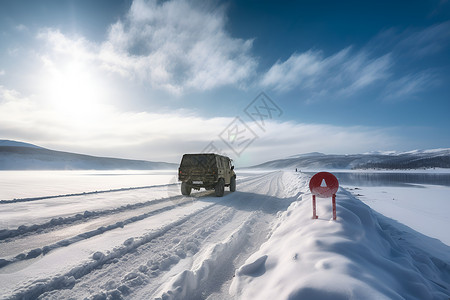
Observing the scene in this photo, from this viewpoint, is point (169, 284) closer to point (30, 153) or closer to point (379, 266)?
point (379, 266)

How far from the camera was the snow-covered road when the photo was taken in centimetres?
282

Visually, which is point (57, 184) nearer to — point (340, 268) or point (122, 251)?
point (122, 251)

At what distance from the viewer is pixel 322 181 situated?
475 cm

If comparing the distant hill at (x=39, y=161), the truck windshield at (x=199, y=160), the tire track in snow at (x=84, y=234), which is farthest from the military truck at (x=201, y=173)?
the distant hill at (x=39, y=161)

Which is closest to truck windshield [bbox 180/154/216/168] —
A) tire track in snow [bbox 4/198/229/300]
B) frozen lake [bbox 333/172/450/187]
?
tire track in snow [bbox 4/198/229/300]

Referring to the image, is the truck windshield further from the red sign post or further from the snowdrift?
the snowdrift

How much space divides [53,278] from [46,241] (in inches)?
81.7

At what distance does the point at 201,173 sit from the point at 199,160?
746 millimetres

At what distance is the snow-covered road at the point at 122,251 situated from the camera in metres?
2.82

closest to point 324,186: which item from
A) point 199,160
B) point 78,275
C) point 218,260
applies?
point 218,260

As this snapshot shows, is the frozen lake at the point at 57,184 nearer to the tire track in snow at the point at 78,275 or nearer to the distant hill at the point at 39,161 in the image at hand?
the tire track in snow at the point at 78,275

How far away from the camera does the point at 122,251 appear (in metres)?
3.93

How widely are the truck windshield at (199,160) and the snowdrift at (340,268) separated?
706 centimetres

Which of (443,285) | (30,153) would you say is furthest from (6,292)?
(30,153)
